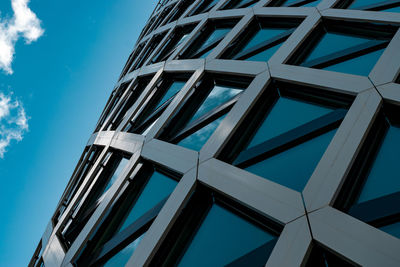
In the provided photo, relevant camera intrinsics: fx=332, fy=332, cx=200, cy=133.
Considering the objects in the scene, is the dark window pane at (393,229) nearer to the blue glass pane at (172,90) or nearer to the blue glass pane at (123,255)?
the blue glass pane at (123,255)

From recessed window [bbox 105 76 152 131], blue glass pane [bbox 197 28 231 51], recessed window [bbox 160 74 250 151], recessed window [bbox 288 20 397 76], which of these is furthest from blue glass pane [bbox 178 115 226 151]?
recessed window [bbox 105 76 152 131]

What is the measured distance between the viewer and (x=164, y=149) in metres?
8.24

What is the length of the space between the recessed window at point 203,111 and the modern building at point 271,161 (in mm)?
41

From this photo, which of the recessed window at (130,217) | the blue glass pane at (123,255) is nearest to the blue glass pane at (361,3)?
the recessed window at (130,217)

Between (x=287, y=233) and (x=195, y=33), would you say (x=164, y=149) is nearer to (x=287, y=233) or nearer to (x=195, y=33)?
(x=287, y=233)

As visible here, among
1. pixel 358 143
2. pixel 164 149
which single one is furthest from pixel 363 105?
pixel 164 149

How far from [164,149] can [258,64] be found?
3330mm

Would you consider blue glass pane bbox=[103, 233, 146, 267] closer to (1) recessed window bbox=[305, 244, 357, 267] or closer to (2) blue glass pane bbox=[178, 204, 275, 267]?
(2) blue glass pane bbox=[178, 204, 275, 267]

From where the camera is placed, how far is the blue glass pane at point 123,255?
22.4 feet

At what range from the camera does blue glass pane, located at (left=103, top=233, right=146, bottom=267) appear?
6831 mm

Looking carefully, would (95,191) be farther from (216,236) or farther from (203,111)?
(216,236)

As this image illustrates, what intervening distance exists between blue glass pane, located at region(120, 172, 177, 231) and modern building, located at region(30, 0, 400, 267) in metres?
0.04

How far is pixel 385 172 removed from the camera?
4938mm

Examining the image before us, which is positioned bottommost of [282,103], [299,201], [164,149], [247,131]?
[299,201]
